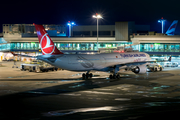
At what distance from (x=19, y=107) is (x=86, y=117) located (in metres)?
6.41

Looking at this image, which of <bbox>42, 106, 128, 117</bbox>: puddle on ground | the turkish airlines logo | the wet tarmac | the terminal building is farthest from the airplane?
the terminal building

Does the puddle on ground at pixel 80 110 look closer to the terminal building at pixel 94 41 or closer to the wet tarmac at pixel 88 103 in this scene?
the wet tarmac at pixel 88 103

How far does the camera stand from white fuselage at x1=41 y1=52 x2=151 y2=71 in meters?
34.7

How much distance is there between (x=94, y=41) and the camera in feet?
259

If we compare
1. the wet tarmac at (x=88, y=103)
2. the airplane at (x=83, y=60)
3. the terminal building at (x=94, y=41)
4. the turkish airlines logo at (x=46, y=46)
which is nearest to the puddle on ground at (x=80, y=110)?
the wet tarmac at (x=88, y=103)

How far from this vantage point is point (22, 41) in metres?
84.8

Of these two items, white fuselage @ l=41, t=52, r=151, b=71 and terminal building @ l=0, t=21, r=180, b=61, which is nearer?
white fuselage @ l=41, t=52, r=151, b=71

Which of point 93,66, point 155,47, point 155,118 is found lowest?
point 155,118

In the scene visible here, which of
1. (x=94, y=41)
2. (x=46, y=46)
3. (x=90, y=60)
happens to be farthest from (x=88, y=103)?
(x=94, y=41)

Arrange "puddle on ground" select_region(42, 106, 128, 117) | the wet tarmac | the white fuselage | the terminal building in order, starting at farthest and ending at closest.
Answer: the terminal building, the white fuselage, "puddle on ground" select_region(42, 106, 128, 117), the wet tarmac

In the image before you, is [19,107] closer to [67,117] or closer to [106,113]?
[67,117]

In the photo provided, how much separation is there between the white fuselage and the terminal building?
2332 cm

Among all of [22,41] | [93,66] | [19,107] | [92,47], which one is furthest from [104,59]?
[22,41]

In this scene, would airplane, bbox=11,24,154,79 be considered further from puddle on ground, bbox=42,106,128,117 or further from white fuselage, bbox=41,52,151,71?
puddle on ground, bbox=42,106,128,117
